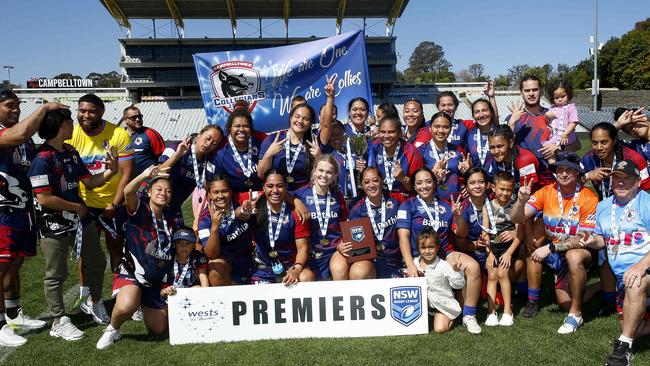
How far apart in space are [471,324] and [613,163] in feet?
7.04

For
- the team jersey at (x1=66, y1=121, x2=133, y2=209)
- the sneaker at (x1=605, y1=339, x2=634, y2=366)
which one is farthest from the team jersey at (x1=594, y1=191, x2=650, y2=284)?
the team jersey at (x1=66, y1=121, x2=133, y2=209)

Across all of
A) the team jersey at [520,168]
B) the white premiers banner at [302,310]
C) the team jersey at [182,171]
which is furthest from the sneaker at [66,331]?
the team jersey at [520,168]

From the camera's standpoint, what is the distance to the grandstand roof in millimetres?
33250

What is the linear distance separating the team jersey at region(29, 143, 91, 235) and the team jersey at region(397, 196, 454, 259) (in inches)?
115

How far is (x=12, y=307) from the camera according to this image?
468 centimetres

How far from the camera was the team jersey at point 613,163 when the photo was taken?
4871mm

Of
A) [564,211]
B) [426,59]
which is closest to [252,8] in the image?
[564,211]

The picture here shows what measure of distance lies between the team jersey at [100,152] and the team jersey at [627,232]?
4367 millimetres

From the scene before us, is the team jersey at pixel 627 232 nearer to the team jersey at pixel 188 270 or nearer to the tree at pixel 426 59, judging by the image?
the team jersey at pixel 188 270

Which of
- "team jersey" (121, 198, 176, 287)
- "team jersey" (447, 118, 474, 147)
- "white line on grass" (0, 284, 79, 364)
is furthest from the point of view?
"team jersey" (447, 118, 474, 147)

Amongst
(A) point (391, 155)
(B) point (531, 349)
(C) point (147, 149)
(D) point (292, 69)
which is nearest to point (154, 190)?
(C) point (147, 149)

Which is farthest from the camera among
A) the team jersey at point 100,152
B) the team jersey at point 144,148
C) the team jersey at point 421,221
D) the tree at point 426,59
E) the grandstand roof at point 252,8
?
the tree at point 426,59

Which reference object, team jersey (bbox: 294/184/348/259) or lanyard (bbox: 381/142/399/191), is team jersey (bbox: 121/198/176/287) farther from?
lanyard (bbox: 381/142/399/191)

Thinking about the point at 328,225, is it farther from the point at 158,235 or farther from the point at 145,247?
the point at 145,247
